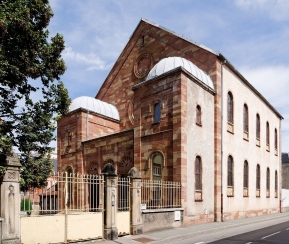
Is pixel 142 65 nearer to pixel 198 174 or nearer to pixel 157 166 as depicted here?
pixel 157 166

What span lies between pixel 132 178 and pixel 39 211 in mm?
4490

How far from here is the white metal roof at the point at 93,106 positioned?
973 inches

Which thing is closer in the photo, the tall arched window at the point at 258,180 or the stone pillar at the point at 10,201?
the stone pillar at the point at 10,201

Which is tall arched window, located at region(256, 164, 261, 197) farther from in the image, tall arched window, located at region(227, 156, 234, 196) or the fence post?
the fence post

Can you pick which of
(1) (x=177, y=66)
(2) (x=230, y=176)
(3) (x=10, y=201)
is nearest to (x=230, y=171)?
(2) (x=230, y=176)

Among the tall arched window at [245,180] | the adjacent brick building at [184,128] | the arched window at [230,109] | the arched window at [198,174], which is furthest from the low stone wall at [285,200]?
the arched window at [198,174]

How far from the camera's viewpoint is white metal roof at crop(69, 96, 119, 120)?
2472 cm

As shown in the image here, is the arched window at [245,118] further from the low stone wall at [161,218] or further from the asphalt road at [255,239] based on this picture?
the low stone wall at [161,218]

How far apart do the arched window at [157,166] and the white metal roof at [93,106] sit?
9.03 m

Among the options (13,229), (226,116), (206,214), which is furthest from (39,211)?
(226,116)

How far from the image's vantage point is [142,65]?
80.5 ft

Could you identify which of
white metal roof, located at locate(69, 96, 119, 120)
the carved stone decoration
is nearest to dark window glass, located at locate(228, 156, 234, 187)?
the carved stone decoration

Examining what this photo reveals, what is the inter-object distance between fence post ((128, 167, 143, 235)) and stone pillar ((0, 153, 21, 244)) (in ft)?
16.6

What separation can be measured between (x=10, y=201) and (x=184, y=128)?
9.60 metres
